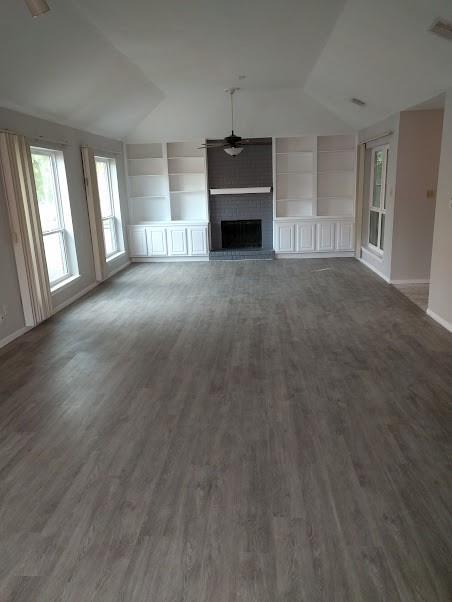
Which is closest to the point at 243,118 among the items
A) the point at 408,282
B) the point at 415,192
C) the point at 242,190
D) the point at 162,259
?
the point at 242,190

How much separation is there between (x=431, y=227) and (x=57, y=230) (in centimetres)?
547

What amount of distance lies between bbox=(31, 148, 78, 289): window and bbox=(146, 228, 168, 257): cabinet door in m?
2.68

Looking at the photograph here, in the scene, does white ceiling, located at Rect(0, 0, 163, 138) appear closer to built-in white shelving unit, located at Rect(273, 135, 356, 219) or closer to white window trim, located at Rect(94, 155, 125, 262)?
white window trim, located at Rect(94, 155, 125, 262)

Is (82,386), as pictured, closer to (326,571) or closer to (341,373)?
(341,373)

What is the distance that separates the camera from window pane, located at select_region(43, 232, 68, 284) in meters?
6.12

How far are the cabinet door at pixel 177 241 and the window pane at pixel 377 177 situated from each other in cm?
374

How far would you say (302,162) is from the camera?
912cm

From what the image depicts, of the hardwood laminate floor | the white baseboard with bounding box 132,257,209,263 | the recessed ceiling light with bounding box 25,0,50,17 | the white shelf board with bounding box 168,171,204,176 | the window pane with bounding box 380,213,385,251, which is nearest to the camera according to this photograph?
the hardwood laminate floor

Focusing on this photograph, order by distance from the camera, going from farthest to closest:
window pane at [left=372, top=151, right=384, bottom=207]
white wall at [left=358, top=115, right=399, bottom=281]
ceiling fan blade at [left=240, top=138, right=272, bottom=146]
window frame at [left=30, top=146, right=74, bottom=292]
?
1. ceiling fan blade at [left=240, top=138, right=272, bottom=146]
2. window pane at [left=372, top=151, right=384, bottom=207]
3. white wall at [left=358, top=115, right=399, bottom=281]
4. window frame at [left=30, top=146, right=74, bottom=292]

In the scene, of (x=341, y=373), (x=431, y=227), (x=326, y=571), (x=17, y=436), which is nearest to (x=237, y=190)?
(x=431, y=227)

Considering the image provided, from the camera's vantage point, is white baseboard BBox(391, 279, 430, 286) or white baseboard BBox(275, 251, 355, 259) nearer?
white baseboard BBox(391, 279, 430, 286)

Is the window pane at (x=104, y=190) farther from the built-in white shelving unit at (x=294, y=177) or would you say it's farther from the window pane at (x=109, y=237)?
the built-in white shelving unit at (x=294, y=177)

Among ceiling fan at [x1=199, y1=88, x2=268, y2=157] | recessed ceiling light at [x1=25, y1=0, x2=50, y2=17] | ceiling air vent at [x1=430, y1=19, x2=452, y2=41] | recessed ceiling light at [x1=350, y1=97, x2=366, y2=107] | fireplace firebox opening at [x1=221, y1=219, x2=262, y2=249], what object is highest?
recessed ceiling light at [x1=350, y1=97, x2=366, y2=107]

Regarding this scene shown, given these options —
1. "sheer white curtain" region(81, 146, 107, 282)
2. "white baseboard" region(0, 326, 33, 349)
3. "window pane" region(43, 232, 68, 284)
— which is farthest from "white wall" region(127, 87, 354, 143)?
"white baseboard" region(0, 326, 33, 349)
